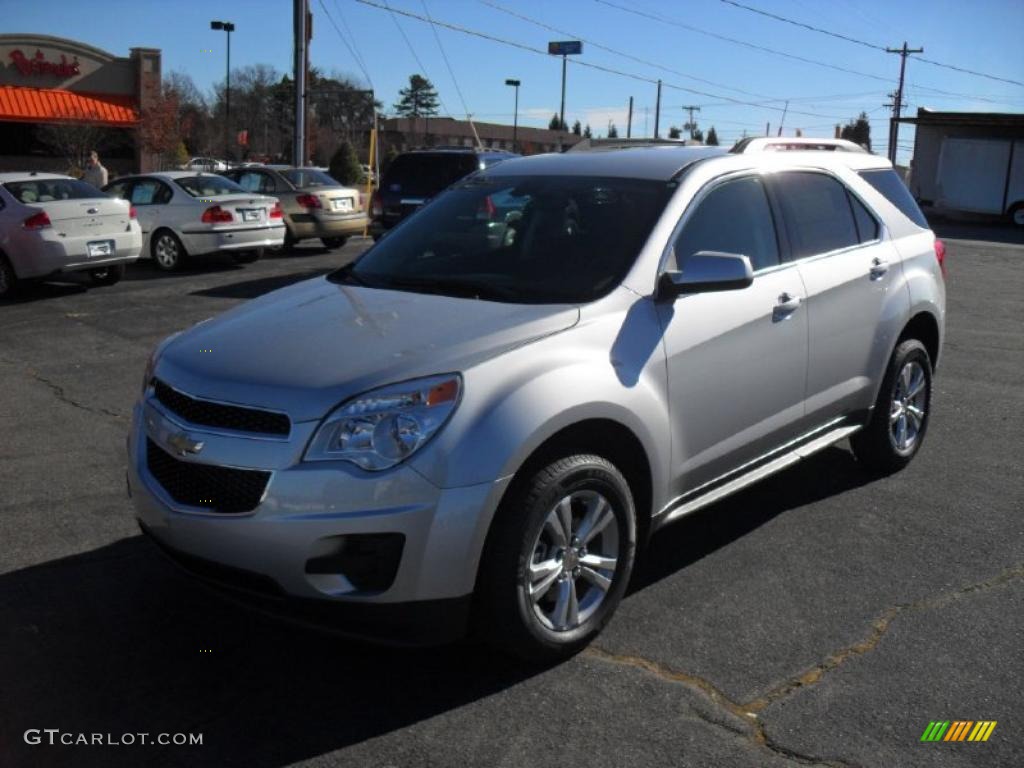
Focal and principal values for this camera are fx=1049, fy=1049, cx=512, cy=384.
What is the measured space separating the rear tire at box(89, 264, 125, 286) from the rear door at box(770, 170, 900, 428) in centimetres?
1096

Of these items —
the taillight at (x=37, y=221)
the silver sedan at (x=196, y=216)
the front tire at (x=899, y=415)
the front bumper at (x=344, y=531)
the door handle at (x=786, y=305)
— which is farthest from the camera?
the silver sedan at (x=196, y=216)

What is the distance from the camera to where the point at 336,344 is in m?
3.68

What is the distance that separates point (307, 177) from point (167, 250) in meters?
3.65

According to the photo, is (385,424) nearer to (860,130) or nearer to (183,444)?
(183,444)

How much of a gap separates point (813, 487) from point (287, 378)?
11.1 ft

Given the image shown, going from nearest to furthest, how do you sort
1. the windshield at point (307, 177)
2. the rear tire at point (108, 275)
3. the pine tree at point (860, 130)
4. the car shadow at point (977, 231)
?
the rear tire at point (108, 275) → the windshield at point (307, 177) → the car shadow at point (977, 231) → the pine tree at point (860, 130)

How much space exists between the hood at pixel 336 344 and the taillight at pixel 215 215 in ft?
38.6

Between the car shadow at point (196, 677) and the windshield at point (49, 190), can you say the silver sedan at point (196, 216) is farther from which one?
the car shadow at point (196, 677)

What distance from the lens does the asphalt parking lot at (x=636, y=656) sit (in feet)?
10.6

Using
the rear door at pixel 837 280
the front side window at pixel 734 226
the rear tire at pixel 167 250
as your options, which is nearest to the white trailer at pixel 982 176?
the rear tire at pixel 167 250

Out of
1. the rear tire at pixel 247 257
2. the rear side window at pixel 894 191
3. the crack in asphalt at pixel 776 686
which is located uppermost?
the rear side window at pixel 894 191

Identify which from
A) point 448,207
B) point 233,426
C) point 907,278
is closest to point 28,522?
point 233,426

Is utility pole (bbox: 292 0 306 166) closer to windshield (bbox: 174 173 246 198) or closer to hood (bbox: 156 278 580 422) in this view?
windshield (bbox: 174 173 246 198)

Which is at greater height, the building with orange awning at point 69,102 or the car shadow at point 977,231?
the building with orange awning at point 69,102
